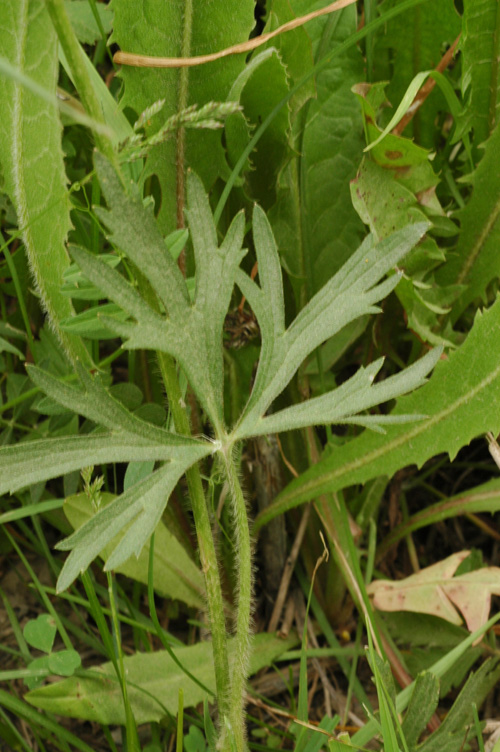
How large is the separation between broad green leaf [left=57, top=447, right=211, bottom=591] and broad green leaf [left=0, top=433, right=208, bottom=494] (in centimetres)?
3

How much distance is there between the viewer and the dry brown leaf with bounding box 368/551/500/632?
1.40m

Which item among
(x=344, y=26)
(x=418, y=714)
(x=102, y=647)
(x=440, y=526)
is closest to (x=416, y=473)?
(x=440, y=526)

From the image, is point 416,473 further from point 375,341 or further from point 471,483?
point 375,341

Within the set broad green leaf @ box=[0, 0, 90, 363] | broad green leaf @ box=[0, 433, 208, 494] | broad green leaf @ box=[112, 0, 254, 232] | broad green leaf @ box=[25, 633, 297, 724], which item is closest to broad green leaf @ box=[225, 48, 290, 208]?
broad green leaf @ box=[112, 0, 254, 232]

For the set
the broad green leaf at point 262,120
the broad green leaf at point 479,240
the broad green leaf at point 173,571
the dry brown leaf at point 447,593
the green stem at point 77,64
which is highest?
the green stem at point 77,64

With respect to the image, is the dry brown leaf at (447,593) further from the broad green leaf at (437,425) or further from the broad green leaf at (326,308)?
the broad green leaf at (326,308)

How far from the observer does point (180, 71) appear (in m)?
1.38

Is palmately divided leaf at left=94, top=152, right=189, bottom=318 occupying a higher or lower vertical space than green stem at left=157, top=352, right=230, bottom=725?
higher

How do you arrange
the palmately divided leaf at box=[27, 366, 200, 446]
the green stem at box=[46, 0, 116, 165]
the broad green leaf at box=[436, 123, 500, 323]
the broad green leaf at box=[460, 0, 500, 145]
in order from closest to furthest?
the green stem at box=[46, 0, 116, 165] < the palmately divided leaf at box=[27, 366, 200, 446] < the broad green leaf at box=[460, 0, 500, 145] < the broad green leaf at box=[436, 123, 500, 323]

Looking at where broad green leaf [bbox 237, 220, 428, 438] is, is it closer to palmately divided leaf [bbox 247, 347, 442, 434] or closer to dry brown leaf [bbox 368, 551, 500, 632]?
palmately divided leaf [bbox 247, 347, 442, 434]

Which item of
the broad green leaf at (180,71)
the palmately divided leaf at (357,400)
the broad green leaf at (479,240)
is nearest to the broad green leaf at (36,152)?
the broad green leaf at (180,71)

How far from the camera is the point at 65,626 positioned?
5.31ft

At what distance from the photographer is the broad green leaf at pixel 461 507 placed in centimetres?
163

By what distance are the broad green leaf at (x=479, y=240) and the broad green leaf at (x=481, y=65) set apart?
110 millimetres
